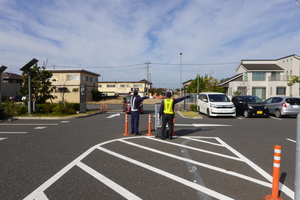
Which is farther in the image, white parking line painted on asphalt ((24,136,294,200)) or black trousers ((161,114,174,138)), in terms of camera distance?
black trousers ((161,114,174,138))

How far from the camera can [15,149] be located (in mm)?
6125

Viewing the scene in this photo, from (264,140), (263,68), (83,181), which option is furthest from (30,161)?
(263,68)

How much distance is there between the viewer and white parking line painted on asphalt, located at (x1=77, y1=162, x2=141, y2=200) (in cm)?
334

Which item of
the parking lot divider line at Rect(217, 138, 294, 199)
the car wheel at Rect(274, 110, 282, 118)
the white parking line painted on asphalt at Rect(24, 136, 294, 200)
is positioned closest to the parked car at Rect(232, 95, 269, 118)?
the car wheel at Rect(274, 110, 282, 118)

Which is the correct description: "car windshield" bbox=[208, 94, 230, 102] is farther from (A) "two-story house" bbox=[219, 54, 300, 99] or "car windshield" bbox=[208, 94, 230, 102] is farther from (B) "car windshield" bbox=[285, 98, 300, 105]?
(A) "two-story house" bbox=[219, 54, 300, 99]

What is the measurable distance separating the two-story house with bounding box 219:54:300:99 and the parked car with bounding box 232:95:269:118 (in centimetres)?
1908

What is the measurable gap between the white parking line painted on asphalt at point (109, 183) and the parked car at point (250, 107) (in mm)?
12490

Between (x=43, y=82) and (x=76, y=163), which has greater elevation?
(x=43, y=82)

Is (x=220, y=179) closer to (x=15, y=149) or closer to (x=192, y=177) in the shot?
(x=192, y=177)

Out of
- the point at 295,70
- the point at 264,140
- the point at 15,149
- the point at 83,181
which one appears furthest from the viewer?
the point at 295,70

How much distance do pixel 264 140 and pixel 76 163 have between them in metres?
6.34

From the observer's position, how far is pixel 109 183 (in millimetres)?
3783

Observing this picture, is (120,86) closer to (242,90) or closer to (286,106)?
(242,90)

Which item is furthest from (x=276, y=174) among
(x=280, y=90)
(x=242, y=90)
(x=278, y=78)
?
(x=278, y=78)
